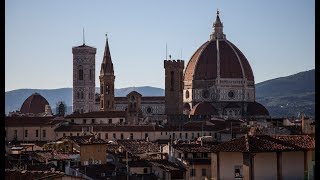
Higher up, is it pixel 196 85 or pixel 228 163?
pixel 196 85

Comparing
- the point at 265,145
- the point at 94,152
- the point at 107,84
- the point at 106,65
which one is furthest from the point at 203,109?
the point at 265,145

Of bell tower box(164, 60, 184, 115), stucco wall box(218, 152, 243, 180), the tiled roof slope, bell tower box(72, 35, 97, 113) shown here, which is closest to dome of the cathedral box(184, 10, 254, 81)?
bell tower box(164, 60, 184, 115)

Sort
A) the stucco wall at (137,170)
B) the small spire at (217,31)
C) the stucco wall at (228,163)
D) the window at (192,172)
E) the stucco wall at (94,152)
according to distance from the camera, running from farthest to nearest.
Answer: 1. the small spire at (217,31)
2. the stucco wall at (94,152)
3. the window at (192,172)
4. the stucco wall at (137,170)
5. the stucco wall at (228,163)

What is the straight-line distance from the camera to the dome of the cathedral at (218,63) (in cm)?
11075

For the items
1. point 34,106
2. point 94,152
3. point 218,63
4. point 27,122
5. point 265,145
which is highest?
point 218,63

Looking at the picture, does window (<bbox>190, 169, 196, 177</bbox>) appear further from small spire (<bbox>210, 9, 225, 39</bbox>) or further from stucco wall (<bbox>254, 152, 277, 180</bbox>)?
small spire (<bbox>210, 9, 225, 39</bbox>)

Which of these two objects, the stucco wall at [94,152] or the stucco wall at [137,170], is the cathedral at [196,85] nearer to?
the stucco wall at [94,152]

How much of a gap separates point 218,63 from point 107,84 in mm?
20616

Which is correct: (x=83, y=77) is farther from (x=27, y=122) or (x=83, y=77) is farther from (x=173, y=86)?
(x=27, y=122)

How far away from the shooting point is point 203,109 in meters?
98.8

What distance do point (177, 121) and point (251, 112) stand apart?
16.7 meters

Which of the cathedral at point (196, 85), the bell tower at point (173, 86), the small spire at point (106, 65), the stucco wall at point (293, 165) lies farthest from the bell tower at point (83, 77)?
the stucco wall at point (293, 165)
